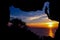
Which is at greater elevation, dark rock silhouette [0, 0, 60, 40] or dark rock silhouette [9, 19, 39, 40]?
dark rock silhouette [0, 0, 60, 40]

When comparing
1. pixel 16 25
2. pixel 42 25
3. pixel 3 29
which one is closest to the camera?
pixel 3 29

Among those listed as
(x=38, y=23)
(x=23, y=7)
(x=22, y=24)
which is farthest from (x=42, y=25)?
(x=23, y=7)

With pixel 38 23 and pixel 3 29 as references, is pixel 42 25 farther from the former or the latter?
pixel 3 29

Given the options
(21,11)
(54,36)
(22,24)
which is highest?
(21,11)

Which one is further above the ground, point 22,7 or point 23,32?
A: point 22,7

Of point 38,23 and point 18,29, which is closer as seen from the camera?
point 18,29

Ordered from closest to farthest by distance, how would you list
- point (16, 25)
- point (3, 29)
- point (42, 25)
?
point (3, 29), point (16, 25), point (42, 25)

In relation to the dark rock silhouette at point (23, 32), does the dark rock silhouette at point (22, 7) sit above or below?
above

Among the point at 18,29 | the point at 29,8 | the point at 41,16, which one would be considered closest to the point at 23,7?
the point at 29,8

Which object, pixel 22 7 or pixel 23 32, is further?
pixel 22 7

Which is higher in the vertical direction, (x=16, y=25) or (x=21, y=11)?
(x=21, y=11)

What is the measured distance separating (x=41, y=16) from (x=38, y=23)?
0.49 feet

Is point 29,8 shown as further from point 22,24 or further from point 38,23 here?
point 38,23

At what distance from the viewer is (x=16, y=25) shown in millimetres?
3490
